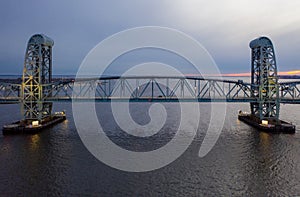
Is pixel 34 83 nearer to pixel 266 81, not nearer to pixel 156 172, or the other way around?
pixel 156 172

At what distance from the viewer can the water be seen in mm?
23234

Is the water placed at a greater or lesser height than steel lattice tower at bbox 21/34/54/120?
lesser

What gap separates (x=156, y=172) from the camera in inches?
1105

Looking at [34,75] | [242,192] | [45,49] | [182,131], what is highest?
[45,49]

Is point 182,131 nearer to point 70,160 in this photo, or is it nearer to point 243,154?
point 243,154

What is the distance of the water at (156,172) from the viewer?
23.2 meters

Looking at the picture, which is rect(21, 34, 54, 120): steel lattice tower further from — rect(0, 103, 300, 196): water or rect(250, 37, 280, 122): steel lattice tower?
rect(250, 37, 280, 122): steel lattice tower

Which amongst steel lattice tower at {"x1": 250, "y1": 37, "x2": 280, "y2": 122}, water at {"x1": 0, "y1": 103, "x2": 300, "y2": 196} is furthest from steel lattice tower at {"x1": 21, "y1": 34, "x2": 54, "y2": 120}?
steel lattice tower at {"x1": 250, "y1": 37, "x2": 280, "y2": 122}

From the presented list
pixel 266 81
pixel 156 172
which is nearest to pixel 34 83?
pixel 156 172

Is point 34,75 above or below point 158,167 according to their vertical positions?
above

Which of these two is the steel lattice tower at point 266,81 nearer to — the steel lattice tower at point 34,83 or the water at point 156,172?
the water at point 156,172

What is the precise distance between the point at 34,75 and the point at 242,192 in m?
45.1

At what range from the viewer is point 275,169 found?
2880cm

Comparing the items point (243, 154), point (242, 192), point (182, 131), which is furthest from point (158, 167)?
point (182, 131)
